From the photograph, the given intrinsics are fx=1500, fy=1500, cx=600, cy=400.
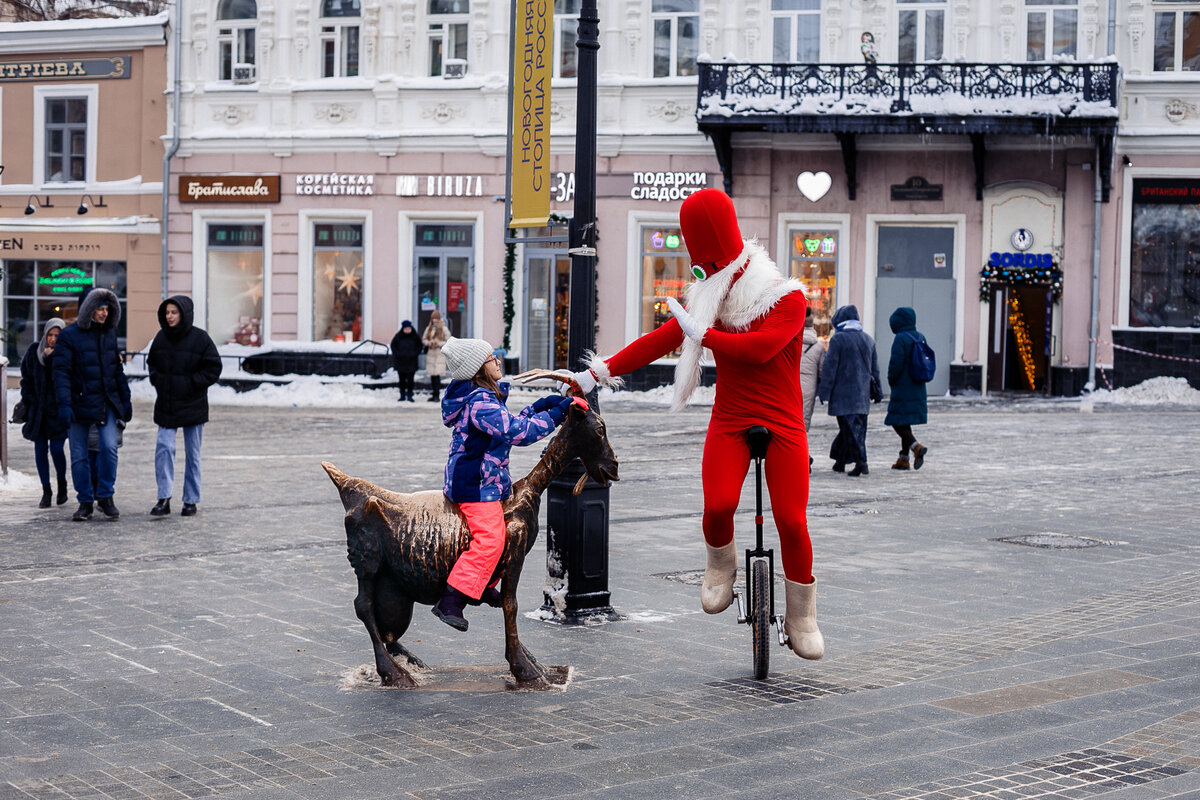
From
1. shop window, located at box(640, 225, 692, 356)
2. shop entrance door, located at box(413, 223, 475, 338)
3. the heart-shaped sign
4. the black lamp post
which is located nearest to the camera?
the black lamp post

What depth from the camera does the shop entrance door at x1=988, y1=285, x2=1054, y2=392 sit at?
27.3 meters

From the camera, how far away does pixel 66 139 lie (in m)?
31.4

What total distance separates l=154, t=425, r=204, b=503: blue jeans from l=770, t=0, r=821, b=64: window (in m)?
18.0

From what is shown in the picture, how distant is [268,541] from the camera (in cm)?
1034

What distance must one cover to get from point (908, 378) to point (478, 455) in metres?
9.89

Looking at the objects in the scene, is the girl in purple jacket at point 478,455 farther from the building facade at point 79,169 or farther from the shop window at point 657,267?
the building facade at point 79,169

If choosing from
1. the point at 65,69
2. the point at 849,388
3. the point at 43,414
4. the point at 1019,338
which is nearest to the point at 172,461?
the point at 43,414

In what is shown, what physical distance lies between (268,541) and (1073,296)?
65.4 ft

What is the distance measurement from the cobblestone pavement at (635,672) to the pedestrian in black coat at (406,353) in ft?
46.5

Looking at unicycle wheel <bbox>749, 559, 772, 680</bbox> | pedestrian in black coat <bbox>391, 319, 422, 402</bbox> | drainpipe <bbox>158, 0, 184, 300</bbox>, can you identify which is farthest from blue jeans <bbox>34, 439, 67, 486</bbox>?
drainpipe <bbox>158, 0, 184, 300</bbox>

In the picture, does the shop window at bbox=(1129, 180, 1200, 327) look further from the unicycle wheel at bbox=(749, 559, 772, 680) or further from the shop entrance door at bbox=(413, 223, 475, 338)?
the unicycle wheel at bbox=(749, 559, 772, 680)

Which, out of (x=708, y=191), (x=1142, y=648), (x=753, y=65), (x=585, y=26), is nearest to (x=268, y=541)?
(x=585, y=26)

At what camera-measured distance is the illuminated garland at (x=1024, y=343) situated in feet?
90.0

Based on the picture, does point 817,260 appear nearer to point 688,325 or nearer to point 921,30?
point 921,30
